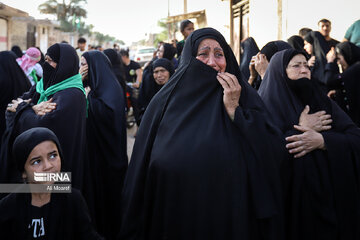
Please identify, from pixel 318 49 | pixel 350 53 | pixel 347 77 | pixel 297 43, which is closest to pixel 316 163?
pixel 347 77

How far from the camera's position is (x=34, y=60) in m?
7.05

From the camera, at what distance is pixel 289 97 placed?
2.63m

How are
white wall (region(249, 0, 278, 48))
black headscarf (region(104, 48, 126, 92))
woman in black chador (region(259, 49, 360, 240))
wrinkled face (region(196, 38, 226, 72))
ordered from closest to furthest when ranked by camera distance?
wrinkled face (region(196, 38, 226, 72)), woman in black chador (region(259, 49, 360, 240)), black headscarf (region(104, 48, 126, 92)), white wall (region(249, 0, 278, 48))

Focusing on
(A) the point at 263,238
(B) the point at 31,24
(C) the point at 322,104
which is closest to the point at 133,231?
(A) the point at 263,238

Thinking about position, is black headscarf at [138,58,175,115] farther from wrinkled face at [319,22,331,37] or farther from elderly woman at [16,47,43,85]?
wrinkled face at [319,22,331,37]

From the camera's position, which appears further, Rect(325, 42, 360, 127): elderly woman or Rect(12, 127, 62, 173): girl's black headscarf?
Rect(325, 42, 360, 127): elderly woman

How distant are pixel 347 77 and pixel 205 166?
3.21 m

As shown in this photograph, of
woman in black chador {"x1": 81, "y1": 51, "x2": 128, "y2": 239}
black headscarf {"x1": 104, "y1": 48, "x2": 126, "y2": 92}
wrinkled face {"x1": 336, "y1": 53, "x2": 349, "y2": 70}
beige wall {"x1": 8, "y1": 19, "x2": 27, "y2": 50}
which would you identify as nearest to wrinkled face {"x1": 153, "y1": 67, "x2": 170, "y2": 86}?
black headscarf {"x1": 104, "y1": 48, "x2": 126, "y2": 92}

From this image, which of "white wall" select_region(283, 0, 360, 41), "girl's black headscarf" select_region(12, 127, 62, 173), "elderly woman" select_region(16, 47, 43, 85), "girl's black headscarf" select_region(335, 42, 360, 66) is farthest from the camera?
"elderly woman" select_region(16, 47, 43, 85)

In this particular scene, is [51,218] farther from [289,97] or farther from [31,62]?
[31,62]

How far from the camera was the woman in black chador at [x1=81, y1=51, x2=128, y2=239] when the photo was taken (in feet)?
12.0

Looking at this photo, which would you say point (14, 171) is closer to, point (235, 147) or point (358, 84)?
point (235, 147)

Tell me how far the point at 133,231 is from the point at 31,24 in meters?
28.8

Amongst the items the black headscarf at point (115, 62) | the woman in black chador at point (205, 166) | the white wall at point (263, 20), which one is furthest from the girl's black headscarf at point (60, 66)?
the white wall at point (263, 20)
